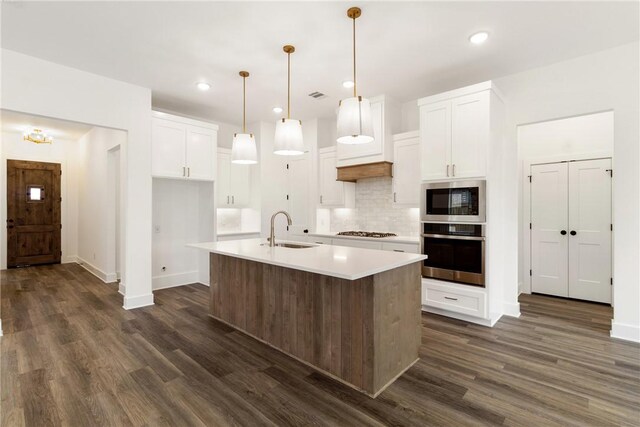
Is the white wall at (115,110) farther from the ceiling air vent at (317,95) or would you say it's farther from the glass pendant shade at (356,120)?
the glass pendant shade at (356,120)

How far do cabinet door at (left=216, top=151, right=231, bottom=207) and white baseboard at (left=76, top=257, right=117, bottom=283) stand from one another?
7.54 ft

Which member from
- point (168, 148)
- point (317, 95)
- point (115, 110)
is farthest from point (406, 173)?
point (115, 110)

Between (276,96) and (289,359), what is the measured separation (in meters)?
3.53

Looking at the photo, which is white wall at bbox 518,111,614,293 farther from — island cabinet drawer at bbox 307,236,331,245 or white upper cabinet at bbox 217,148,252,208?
white upper cabinet at bbox 217,148,252,208

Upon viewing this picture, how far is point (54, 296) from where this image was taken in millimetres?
4566

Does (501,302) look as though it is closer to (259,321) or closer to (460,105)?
(460,105)

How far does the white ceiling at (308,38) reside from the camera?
2.56 m

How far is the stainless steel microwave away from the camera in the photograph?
3.46 meters

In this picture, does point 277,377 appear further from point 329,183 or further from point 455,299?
point 329,183

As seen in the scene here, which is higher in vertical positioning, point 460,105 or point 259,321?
point 460,105

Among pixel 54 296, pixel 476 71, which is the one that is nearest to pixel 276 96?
pixel 476 71

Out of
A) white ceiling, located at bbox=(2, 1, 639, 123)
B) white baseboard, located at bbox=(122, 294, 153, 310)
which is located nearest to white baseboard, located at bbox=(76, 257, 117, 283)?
white baseboard, located at bbox=(122, 294, 153, 310)

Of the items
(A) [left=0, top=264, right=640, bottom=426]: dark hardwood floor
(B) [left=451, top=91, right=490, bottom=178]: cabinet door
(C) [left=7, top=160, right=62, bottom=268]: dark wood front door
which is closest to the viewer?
(A) [left=0, top=264, right=640, bottom=426]: dark hardwood floor

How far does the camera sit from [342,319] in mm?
2375
